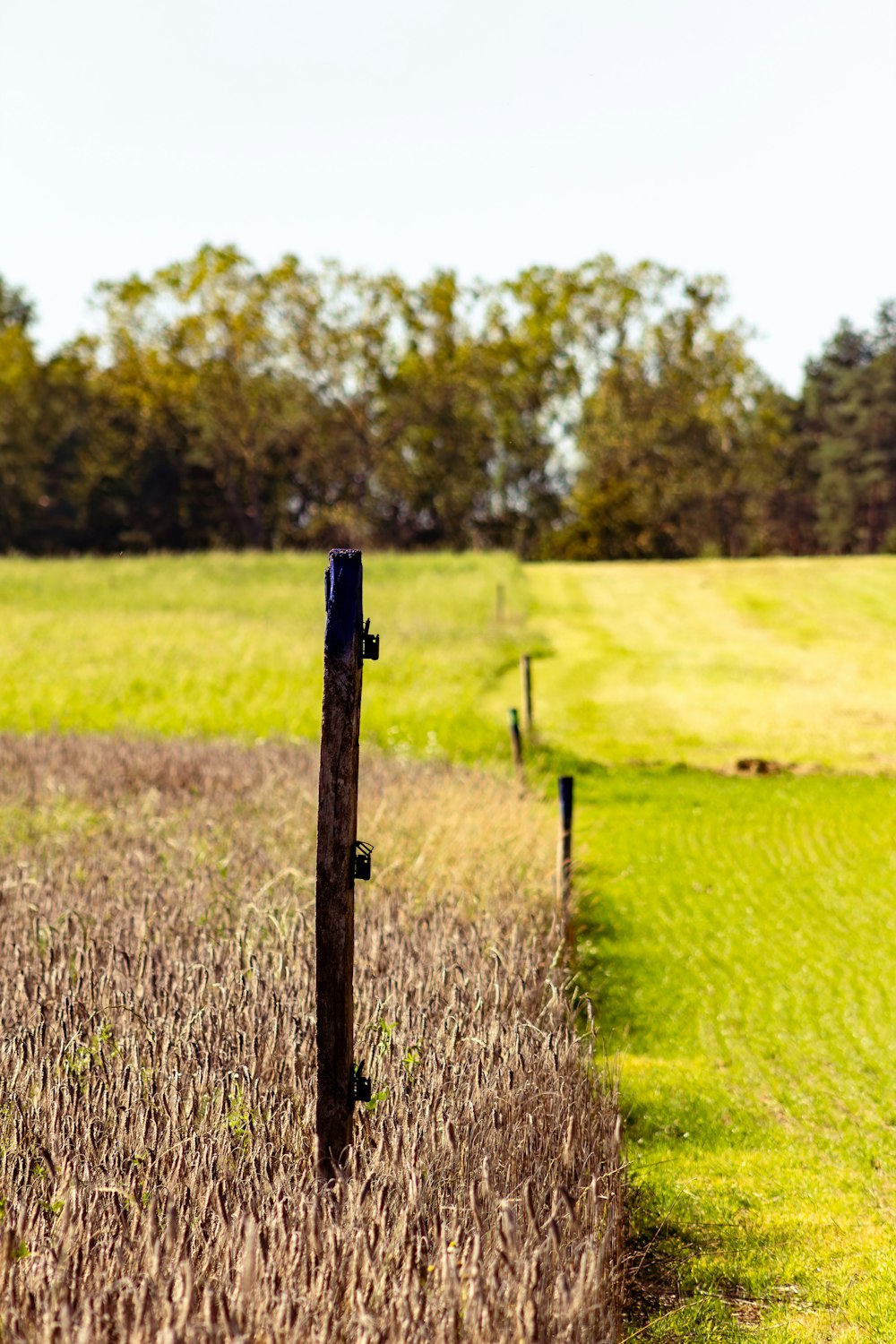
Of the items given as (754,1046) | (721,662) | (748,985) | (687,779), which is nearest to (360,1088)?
(754,1046)

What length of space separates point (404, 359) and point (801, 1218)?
49803 mm

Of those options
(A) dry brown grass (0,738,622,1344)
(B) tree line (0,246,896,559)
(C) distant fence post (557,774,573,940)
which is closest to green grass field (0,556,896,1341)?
(C) distant fence post (557,774,573,940)

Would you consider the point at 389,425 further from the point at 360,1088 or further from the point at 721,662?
the point at 360,1088

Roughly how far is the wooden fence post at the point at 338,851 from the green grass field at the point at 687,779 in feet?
3.88

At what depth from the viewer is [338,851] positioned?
410cm

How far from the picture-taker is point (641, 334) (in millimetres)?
56844

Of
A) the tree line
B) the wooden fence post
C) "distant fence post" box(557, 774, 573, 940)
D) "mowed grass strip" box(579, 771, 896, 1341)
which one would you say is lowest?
"mowed grass strip" box(579, 771, 896, 1341)

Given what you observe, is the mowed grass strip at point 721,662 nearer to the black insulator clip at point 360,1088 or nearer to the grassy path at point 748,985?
the grassy path at point 748,985

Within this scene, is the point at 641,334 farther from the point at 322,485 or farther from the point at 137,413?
the point at 137,413

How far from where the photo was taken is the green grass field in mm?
5188

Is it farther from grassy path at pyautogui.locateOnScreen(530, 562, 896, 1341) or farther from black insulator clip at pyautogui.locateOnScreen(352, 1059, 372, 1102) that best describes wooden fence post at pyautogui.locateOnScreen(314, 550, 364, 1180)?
grassy path at pyautogui.locateOnScreen(530, 562, 896, 1341)

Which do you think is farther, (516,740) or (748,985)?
(516,740)

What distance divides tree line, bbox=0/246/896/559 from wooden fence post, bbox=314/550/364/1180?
43.9 meters

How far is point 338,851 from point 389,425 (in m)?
51.0
